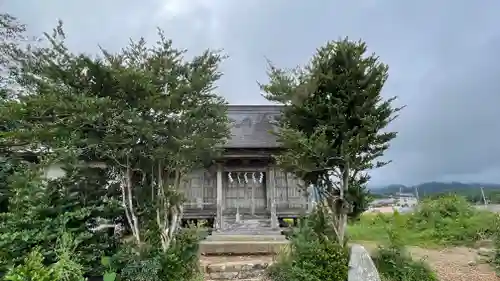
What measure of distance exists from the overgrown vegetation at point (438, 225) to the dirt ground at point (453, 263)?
2.66 ft

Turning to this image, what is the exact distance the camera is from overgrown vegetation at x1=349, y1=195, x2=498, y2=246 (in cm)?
896

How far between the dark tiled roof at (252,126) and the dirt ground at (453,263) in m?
3.77

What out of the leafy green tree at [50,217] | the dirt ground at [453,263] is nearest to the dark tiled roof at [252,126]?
the dirt ground at [453,263]

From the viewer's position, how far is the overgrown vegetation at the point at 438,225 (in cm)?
896

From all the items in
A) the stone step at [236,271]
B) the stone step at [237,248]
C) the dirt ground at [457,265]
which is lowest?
the dirt ground at [457,265]

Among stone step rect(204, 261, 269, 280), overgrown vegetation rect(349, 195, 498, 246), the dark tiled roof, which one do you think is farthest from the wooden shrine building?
stone step rect(204, 261, 269, 280)

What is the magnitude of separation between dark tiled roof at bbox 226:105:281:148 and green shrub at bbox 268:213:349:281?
4.35 metres

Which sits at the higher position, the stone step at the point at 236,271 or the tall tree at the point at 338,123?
the tall tree at the point at 338,123

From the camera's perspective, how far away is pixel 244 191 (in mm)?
11219

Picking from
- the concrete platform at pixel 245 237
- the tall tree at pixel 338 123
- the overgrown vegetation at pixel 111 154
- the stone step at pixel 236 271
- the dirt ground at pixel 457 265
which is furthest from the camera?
the concrete platform at pixel 245 237

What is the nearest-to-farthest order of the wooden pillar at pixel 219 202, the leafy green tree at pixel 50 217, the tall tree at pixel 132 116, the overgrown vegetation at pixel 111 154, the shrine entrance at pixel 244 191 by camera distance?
1. the leafy green tree at pixel 50 217
2. the overgrown vegetation at pixel 111 154
3. the tall tree at pixel 132 116
4. the wooden pillar at pixel 219 202
5. the shrine entrance at pixel 244 191

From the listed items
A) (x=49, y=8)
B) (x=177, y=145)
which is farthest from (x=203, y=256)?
(x=49, y=8)

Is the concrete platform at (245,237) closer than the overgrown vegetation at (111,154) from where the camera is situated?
No

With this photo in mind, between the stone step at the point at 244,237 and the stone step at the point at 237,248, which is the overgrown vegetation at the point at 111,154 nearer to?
the stone step at the point at 237,248
